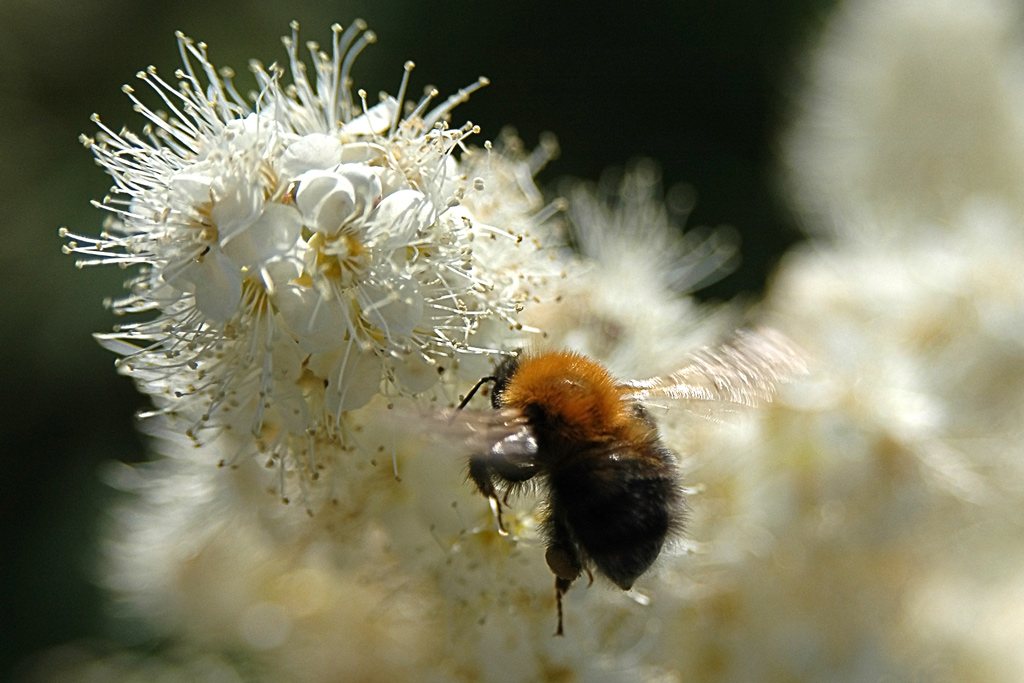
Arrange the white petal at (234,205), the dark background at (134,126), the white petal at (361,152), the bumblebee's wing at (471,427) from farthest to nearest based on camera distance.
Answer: the dark background at (134,126) < the white petal at (361,152) < the white petal at (234,205) < the bumblebee's wing at (471,427)

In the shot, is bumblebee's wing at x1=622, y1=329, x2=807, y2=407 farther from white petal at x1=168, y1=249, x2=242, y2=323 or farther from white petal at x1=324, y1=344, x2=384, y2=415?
white petal at x1=168, y1=249, x2=242, y2=323

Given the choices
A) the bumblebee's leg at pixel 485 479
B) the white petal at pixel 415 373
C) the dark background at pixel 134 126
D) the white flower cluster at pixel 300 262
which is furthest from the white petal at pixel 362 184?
the dark background at pixel 134 126

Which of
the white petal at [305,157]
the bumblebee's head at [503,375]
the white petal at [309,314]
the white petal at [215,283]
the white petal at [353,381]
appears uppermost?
the white petal at [305,157]

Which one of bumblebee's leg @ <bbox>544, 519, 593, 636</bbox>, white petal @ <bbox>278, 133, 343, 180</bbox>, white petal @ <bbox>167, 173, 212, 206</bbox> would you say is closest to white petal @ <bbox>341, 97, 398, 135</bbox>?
white petal @ <bbox>278, 133, 343, 180</bbox>

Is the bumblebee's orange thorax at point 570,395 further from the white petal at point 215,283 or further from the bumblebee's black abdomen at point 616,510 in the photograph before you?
the white petal at point 215,283

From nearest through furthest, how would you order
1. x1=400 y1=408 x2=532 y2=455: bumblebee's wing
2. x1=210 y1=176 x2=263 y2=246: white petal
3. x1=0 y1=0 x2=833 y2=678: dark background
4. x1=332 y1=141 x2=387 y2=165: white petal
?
x1=400 y1=408 x2=532 y2=455: bumblebee's wing → x1=210 y1=176 x2=263 y2=246: white petal → x1=332 y1=141 x2=387 y2=165: white petal → x1=0 y1=0 x2=833 y2=678: dark background

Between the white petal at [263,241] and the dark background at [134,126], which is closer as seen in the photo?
the white petal at [263,241]

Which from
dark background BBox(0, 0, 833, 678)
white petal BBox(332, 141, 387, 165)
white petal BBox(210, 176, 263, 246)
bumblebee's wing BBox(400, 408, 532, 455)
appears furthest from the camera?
dark background BBox(0, 0, 833, 678)
